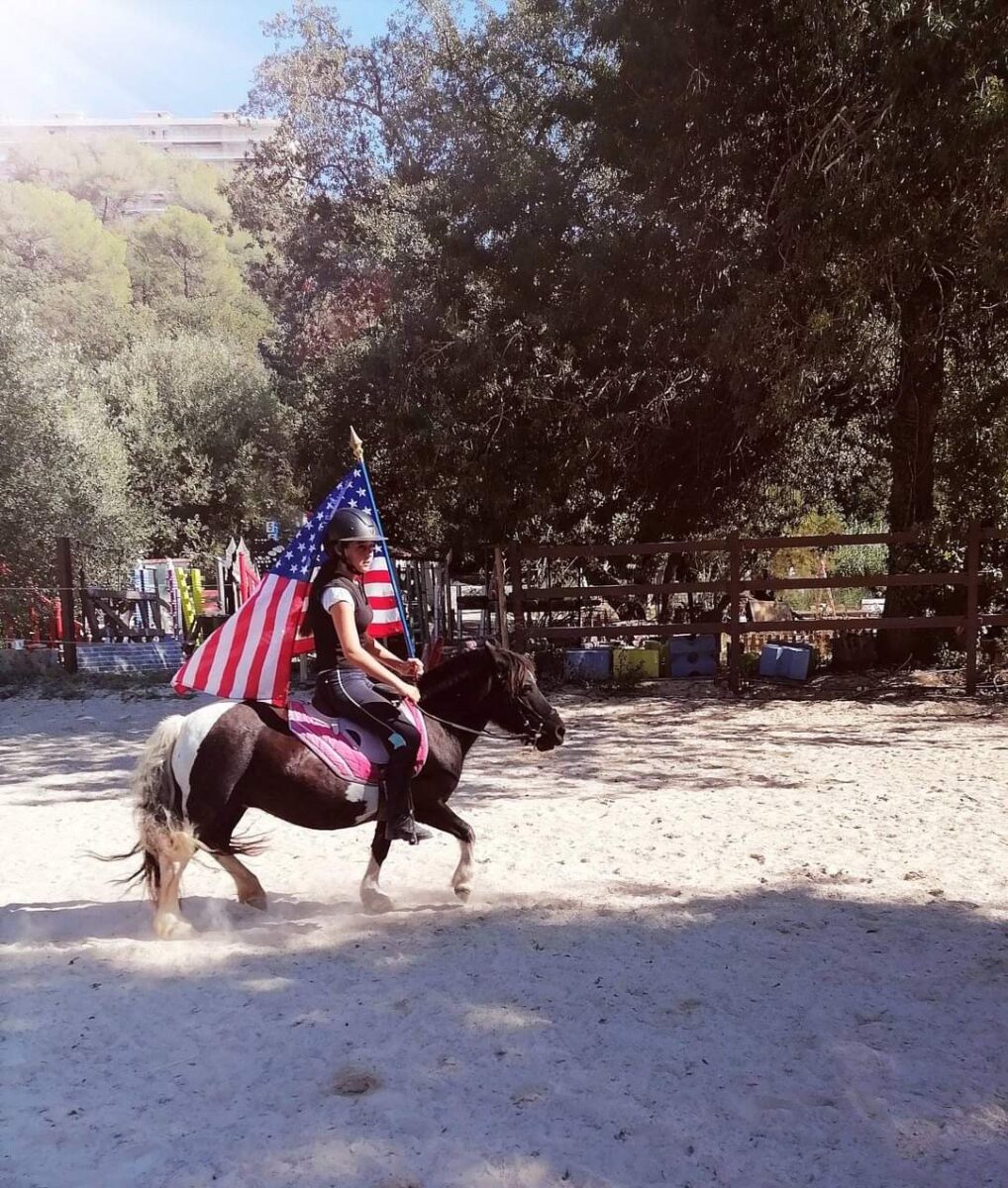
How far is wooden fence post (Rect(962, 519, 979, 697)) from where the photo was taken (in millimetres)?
10914

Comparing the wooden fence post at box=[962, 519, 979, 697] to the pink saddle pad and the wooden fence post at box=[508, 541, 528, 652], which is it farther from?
the pink saddle pad

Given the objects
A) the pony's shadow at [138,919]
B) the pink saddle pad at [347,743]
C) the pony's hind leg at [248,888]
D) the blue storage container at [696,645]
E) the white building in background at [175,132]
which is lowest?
the pony's shadow at [138,919]

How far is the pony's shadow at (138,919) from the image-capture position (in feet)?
14.2

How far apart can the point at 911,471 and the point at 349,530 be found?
35.9 feet

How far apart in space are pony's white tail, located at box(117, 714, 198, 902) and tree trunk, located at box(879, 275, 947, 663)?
1024 centimetres

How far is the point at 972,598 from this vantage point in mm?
10938

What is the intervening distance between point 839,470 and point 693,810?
11847 millimetres

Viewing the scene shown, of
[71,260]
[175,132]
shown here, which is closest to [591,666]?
[71,260]

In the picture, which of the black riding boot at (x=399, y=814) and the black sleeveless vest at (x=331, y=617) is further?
the black riding boot at (x=399, y=814)

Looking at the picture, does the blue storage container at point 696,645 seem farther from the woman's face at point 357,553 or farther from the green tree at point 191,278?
the green tree at point 191,278

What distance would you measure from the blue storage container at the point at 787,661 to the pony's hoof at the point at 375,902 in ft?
29.0

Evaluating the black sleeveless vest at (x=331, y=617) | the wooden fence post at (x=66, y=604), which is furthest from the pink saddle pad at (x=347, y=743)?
the wooden fence post at (x=66, y=604)

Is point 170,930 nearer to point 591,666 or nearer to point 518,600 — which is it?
point 518,600

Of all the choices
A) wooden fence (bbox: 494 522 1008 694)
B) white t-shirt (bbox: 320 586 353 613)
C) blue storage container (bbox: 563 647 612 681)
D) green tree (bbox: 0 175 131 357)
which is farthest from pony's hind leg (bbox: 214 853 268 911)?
green tree (bbox: 0 175 131 357)
